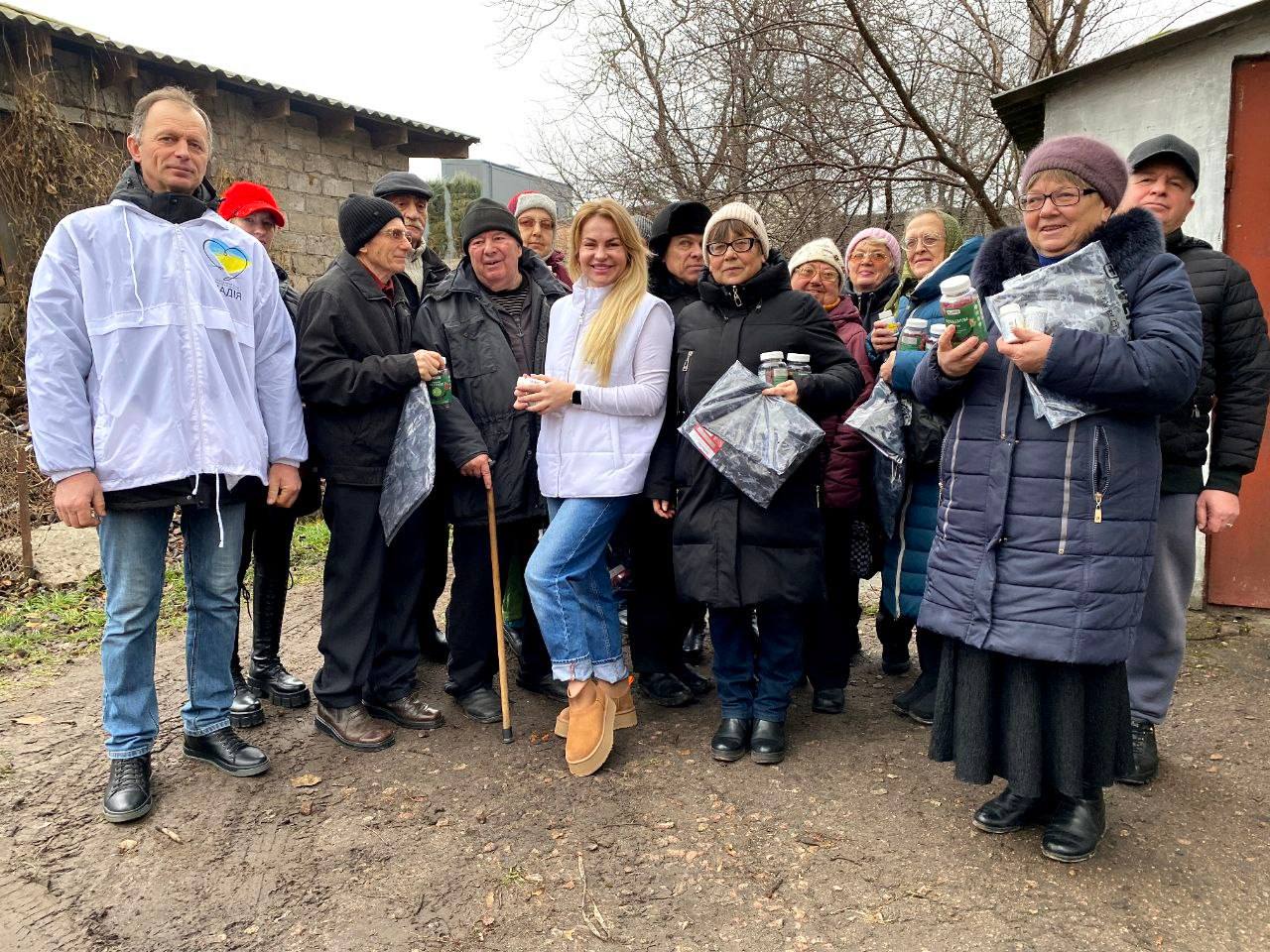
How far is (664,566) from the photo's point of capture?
3.87m

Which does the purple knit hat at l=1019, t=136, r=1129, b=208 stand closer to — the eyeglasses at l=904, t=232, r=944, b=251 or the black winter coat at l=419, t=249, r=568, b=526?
the eyeglasses at l=904, t=232, r=944, b=251

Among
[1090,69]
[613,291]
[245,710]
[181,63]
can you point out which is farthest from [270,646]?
[181,63]

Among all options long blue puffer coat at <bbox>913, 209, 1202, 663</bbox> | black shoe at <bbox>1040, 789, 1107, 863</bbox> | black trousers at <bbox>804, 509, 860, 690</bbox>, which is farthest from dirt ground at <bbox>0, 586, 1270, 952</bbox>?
long blue puffer coat at <bbox>913, 209, 1202, 663</bbox>

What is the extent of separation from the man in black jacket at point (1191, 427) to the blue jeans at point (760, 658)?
1.14 m

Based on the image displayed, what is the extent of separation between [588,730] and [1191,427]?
233 cm

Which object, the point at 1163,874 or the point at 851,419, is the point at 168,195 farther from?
the point at 1163,874

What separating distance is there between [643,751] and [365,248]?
2.25m

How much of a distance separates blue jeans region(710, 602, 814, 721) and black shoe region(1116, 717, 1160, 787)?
3.87 ft

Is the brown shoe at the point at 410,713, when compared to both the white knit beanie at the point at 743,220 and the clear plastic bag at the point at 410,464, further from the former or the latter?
the white knit beanie at the point at 743,220

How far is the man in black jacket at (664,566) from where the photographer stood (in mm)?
3873

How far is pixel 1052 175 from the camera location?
2438mm

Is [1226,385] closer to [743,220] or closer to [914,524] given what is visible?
[914,524]

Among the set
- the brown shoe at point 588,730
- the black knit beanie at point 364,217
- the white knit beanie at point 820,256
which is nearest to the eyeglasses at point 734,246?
the white knit beanie at point 820,256

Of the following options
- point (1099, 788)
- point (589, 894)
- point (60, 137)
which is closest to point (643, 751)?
point (589, 894)
